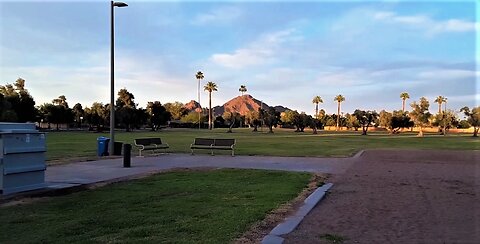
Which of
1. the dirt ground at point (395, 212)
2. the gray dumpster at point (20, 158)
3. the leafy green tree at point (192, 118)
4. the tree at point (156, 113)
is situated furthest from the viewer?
the leafy green tree at point (192, 118)

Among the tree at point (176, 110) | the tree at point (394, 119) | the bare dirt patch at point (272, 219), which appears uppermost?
the tree at point (176, 110)

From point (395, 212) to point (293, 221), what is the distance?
2279 millimetres

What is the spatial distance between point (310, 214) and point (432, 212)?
232cm

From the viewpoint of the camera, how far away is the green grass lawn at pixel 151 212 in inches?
241

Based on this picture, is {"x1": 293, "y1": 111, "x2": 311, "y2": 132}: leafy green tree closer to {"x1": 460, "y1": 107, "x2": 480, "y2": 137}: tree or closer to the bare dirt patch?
{"x1": 460, "y1": 107, "x2": 480, "y2": 137}: tree

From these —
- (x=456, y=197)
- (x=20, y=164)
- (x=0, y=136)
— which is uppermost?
(x=0, y=136)

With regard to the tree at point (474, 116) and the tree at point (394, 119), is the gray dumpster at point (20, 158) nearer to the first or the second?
the tree at point (474, 116)

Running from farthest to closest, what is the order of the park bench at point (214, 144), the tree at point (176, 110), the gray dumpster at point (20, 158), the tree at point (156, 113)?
the tree at point (176, 110)
the tree at point (156, 113)
the park bench at point (214, 144)
the gray dumpster at point (20, 158)

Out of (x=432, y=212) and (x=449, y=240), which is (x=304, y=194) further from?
(x=449, y=240)

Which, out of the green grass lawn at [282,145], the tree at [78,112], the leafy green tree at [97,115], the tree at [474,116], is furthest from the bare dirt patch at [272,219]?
the tree at [78,112]

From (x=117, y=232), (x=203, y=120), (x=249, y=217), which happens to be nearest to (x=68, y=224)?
(x=117, y=232)

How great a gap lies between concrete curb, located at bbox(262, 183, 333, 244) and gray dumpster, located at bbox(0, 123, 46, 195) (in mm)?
5948

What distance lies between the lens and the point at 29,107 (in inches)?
2689

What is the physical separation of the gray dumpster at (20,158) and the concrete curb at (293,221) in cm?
595
